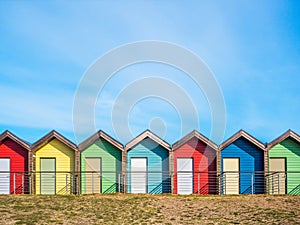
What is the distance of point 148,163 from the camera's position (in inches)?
1179

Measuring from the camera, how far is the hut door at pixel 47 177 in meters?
30.1

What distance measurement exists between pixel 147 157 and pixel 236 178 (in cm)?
572

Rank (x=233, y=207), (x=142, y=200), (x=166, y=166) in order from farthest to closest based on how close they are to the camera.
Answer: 1. (x=166, y=166)
2. (x=142, y=200)
3. (x=233, y=207)

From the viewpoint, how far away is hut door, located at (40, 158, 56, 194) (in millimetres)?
30141

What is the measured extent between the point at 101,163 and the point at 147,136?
3419 mm

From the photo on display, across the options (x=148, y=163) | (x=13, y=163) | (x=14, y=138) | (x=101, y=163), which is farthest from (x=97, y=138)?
(x=13, y=163)

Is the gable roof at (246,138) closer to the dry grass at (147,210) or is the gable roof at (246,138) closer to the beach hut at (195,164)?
the beach hut at (195,164)

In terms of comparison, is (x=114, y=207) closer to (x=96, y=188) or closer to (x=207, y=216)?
(x=207, y=216)

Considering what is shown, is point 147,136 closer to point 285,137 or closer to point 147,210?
point 285,137

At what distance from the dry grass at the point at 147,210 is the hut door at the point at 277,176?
545cm

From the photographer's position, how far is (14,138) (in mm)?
29969

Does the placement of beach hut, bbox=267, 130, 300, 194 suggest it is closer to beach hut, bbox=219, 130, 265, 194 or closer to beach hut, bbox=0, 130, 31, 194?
beach hut, bbox=219, 130, 265, 194

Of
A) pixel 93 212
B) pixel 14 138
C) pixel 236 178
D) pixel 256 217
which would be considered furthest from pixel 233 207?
pixel 14 138

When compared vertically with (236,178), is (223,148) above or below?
above
